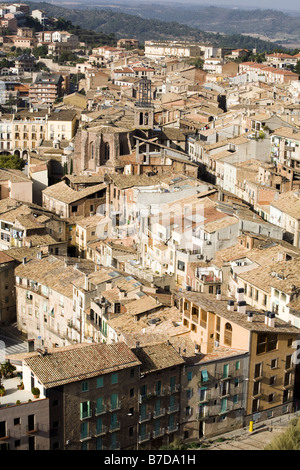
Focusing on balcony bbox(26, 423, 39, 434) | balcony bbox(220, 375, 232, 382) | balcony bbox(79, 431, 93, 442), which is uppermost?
balcony bbox(220, 375, 232, 382)

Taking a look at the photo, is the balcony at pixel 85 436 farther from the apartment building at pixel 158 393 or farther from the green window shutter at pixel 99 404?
the apartment building at pixel 158 393

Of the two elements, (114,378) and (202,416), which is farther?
(202,416)

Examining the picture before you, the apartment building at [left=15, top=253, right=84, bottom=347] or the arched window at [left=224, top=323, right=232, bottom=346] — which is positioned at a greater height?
the arched window at [left=224, top=323, right=232, bottom=346]

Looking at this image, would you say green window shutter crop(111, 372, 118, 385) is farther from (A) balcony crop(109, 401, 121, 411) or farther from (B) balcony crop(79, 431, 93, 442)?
(B) balcony crop(79, 431, 93, 442)

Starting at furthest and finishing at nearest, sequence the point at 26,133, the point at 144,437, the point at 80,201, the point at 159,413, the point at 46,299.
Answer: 1. the point at 26,133
2. the point at 80,201
3. the point at 46,299
4. the point at 159,413
5. the point at 144,437

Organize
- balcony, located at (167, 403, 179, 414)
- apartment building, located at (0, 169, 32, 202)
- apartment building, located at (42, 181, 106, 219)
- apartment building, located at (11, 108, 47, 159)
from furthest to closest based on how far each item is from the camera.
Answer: apartment building, located at (11, 108, 47, 159) → apartment building, located at (0, 169, 32, 202) → apartment building, located at (42, 181, 106, 219) → balcony, located at (167, 403, 179, 414)

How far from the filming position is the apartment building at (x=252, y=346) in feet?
101

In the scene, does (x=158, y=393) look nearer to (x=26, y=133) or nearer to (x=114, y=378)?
(x=114, y=378)

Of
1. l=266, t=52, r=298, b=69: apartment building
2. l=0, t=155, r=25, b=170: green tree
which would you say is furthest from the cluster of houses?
l=266, t=52, r=298, b=69: apartment building

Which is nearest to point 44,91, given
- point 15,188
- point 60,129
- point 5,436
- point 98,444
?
point 60,129

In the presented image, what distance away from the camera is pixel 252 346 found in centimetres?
3073

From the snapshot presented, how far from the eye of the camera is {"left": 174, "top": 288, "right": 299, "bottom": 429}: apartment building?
30875 millimetres
